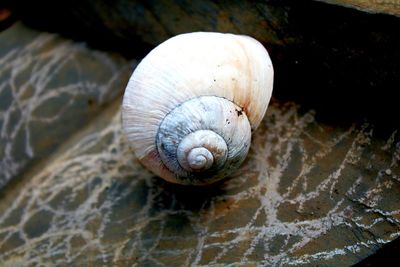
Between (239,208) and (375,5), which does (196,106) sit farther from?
(375,5)

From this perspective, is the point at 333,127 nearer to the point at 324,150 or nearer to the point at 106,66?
the point at 324,150

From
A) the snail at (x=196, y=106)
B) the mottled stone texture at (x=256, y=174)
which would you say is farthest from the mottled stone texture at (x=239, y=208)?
the snail at (x=196, y=106)

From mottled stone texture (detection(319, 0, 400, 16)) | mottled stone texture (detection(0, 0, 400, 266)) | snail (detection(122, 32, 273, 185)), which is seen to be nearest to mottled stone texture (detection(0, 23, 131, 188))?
mottled stone texture (detection(0, 0, 400, 266))

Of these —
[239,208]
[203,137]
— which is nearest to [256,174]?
[239,208]

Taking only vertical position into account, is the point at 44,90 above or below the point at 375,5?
below

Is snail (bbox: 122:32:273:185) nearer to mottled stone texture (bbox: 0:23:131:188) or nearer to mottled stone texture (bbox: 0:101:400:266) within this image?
mottled stone texture (bbox: 0:101:400:266)

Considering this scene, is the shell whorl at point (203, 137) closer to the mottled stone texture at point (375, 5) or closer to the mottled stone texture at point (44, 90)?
the mottled stone texture at point (375, 5)

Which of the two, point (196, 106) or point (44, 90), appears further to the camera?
point (44, 90)

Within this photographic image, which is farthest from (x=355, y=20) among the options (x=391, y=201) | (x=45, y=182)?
(x=45, y=182)
